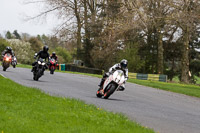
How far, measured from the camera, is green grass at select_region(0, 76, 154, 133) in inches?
281

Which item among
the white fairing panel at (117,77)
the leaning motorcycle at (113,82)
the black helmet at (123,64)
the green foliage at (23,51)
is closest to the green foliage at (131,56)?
the leaning motorcycle at (113,82)

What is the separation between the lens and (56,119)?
26.9ft

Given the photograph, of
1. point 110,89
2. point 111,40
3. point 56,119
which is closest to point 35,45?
point 111,40

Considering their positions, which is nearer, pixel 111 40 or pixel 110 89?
pixel 110 89

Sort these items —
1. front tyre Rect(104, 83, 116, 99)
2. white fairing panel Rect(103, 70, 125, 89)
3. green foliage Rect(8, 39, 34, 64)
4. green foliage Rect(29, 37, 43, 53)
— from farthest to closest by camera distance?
green foliage Rect(29, 37, 43, 53)
green foliage Rect(8, 39, 34, 64)
front tyre Rect(104, 83, 116, 99)
white fairing panel Rect(103, 70, 125, 89)

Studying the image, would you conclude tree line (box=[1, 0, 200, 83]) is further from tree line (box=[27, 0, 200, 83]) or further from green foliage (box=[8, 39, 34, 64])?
green foliage (box=[8, 39, 34, 64])

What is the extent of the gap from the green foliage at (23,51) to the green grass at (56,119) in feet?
336

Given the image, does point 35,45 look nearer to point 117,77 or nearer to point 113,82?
point 113,82

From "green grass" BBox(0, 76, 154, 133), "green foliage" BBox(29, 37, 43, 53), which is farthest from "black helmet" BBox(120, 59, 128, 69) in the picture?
"green foliage" BBox(29, 37, 43, 53)

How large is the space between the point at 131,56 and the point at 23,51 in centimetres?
7228

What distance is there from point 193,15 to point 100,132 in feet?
96.1

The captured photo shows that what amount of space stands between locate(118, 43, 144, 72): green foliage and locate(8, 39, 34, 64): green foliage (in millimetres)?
64214

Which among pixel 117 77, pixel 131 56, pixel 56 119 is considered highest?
pixel 131 56

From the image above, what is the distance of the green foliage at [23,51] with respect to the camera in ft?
370
